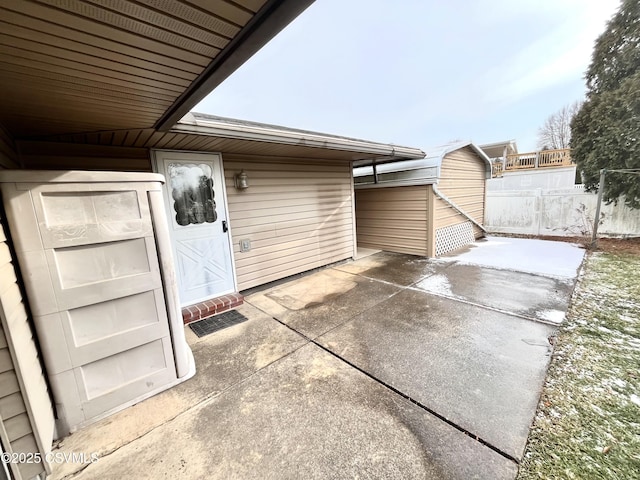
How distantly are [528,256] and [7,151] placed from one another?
8.45 metres

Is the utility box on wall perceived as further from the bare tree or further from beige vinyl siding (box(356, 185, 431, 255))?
the bare tree

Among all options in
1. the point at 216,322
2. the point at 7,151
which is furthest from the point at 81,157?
the point at 216,322

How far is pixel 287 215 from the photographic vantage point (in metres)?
4.97

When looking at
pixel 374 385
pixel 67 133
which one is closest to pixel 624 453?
pixel 374 385

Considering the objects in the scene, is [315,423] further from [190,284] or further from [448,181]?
[448,181]

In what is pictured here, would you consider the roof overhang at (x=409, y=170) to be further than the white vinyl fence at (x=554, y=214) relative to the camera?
No

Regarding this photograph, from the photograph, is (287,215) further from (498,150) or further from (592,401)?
(498,150)

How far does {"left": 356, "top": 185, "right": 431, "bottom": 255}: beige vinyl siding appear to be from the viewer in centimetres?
Answer: 627

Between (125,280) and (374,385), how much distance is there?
223 cm

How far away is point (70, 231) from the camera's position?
1.79 meters

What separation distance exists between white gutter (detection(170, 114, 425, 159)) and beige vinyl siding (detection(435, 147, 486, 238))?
2.18 meters

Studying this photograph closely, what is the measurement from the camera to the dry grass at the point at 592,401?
145 centimetres

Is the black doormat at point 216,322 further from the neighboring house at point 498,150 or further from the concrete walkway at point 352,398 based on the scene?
the neighboring house at point 498,150

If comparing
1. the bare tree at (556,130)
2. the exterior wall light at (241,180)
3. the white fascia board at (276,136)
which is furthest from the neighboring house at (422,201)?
the bare tree at (556,130)
